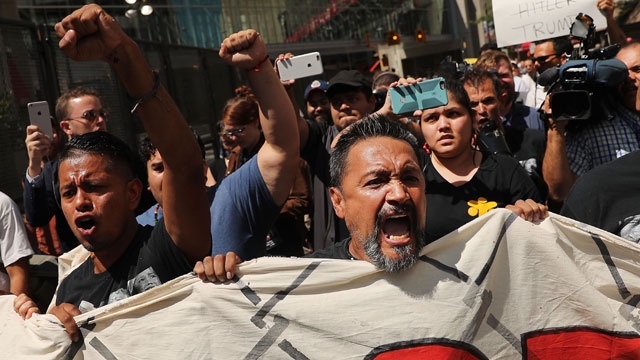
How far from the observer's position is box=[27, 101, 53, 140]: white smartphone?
166 inches

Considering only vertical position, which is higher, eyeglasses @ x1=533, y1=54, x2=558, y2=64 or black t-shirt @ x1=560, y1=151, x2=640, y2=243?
eyeglasses @ x1=533, y1=54, x2=558, y2=64

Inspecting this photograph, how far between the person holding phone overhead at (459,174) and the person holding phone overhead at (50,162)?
2022 mm

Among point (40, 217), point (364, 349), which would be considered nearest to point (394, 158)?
point (364, 349)

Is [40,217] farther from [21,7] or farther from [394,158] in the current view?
[21,7]

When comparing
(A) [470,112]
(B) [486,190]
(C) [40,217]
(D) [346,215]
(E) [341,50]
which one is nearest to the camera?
(D) [346,215]

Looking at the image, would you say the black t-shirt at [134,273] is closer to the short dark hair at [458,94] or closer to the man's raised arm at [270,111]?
the man's raised arm at [270,111]

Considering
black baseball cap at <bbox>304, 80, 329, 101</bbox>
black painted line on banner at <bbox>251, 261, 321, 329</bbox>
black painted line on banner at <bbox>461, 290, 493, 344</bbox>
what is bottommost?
black painted line on banner at <bbox>461, 290, 493, 344</bbox>

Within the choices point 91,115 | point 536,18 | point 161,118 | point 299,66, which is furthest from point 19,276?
point 536,18

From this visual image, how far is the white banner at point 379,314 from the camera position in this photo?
236 cm

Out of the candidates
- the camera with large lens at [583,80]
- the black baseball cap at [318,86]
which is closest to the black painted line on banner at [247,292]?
the camera with large lens at [583,80]

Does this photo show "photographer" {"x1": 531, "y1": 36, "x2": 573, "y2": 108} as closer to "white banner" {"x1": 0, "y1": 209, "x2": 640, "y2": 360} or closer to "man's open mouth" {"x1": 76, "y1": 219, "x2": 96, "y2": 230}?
"white banner" {"x1": 0, "y1": 209, "x2": 640, "y2": 360}

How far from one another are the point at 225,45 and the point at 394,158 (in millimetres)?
723

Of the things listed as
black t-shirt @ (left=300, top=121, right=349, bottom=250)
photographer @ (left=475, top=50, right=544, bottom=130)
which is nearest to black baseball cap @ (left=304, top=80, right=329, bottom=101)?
photographer @ (left=475, top=50, right=544, bottom=130)

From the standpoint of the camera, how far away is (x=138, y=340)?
241 cm
